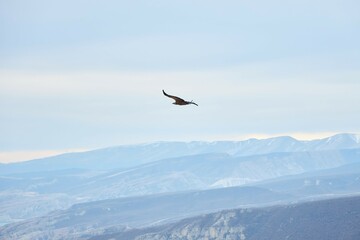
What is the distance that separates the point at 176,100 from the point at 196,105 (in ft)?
8.92

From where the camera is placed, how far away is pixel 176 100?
4596 inches

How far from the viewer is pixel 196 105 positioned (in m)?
116
